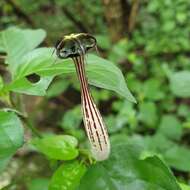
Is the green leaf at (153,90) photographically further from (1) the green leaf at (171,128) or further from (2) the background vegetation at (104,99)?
(1) the green leaf at (171,128)

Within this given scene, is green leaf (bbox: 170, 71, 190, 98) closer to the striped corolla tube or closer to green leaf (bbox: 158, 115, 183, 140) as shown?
green leaf (bbox: 158, 115, 183, 140)

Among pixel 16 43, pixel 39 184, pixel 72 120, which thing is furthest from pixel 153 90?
pixel 16 43

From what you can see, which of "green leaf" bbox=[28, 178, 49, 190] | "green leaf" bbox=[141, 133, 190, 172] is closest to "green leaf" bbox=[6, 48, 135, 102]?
"green leaf" bbox=[28, 178, 49, 190]

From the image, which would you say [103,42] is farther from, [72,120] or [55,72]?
[55,72]

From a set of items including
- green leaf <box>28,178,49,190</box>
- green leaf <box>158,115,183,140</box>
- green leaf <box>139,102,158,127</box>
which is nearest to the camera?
green leaf <box>28,178,49,190</box>

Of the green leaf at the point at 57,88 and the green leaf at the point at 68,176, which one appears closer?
the green leaf at the point at 68,176

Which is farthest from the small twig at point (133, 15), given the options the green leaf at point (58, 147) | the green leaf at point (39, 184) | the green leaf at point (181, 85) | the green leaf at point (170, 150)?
the green leaf at point (58, 147)
